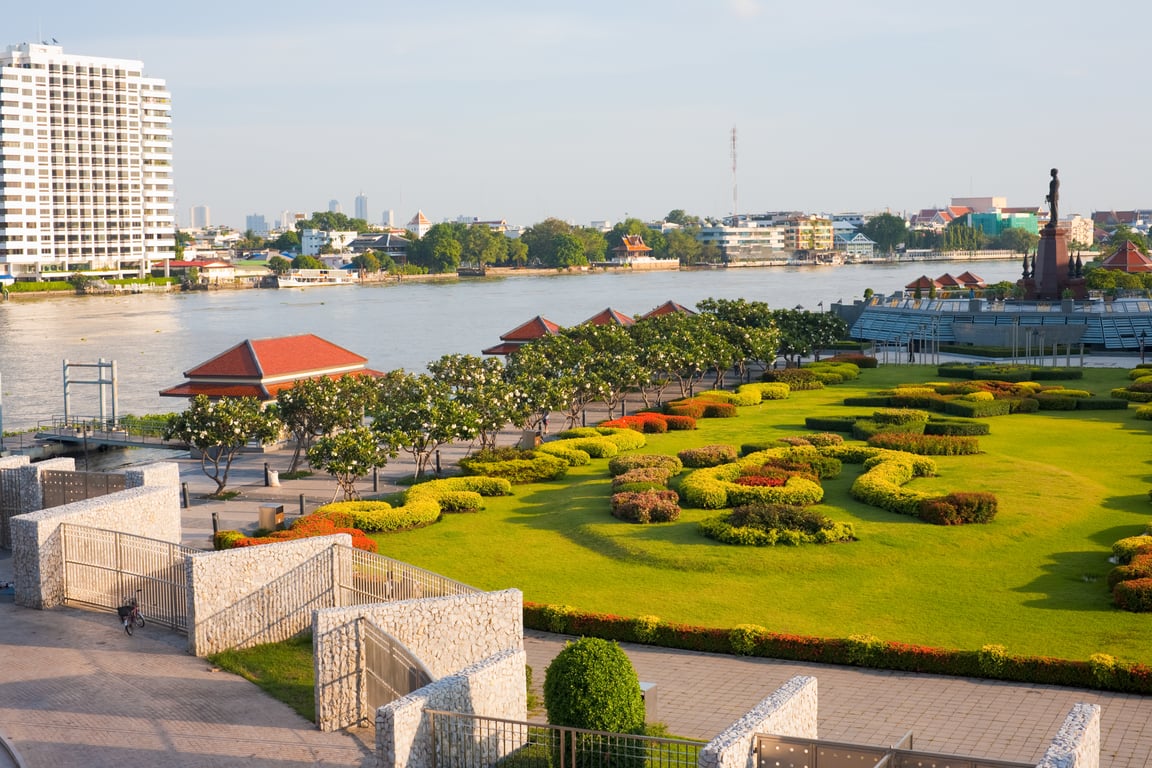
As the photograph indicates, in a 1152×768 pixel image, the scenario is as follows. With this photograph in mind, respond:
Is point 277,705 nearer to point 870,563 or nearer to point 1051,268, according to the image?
point 870,563

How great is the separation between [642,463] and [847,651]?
38.8 feet

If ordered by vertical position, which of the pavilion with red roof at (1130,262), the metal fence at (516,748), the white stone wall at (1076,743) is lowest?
the metal fence at (516,748)

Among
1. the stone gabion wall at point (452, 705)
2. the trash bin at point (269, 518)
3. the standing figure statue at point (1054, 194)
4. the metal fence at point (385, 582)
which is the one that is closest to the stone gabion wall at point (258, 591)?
the metal fence at point (385, 582)

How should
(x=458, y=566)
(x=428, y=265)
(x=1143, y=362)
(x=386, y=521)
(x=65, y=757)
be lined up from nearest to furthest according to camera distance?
(x=65, y=757)
(x=458, y=566)
(x=386, y=521)
(x=1143, y=362)
(x=428, y=265)

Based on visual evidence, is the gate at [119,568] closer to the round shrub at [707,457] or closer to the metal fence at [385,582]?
the metal fence at [385,582]

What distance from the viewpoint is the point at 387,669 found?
12.5m

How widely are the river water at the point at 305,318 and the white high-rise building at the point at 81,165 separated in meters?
11.3

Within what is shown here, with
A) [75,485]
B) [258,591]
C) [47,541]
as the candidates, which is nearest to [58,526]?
[47,541]

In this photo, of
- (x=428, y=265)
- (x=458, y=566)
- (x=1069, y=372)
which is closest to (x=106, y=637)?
(x=458, y=566)

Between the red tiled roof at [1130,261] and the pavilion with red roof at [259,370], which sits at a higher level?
the red tiled roof at [1130,261]

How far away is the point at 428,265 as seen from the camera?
159875 mm

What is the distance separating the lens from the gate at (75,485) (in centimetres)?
1919

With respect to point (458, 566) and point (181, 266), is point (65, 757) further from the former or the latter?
point (181, 266)

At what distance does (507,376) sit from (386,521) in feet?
51.1
